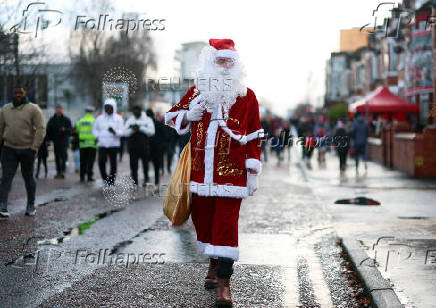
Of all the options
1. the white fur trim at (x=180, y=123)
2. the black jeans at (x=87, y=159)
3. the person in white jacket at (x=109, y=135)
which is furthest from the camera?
the black jeans at (x=87, y=159)

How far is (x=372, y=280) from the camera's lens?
218 inches

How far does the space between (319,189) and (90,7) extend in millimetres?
12818

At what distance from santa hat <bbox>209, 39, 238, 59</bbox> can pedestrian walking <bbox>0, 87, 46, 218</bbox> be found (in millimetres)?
4817

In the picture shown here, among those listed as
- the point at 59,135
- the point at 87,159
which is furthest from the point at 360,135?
the point at 59,135

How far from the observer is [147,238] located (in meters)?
7.93

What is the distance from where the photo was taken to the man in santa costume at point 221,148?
5270 millimetres

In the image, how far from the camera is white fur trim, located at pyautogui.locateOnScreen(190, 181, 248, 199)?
5.26 meters

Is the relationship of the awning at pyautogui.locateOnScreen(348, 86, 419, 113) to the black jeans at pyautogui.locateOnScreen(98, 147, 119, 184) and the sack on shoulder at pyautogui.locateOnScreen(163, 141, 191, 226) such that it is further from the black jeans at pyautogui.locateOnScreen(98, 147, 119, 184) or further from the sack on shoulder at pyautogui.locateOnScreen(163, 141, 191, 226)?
the sack on shoulder at pyautogui.locateOnScreen(163, 141, 191, 226)

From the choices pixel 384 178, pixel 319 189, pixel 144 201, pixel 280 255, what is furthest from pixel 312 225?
pixel 384 178

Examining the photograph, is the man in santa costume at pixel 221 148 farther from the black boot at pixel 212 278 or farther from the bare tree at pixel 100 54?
the bare tree at pixel 100 54

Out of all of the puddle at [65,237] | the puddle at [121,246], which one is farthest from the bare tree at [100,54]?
the puddle at [121,246]

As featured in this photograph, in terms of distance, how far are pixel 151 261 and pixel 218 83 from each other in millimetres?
2053

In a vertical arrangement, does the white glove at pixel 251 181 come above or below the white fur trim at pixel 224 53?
below

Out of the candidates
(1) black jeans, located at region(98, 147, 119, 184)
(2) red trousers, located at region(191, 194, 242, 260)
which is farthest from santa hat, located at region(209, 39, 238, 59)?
(1) black jeans, located at region(98, 147, 119, 184)
